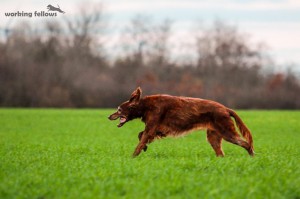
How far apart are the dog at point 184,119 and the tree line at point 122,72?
44.5 meters

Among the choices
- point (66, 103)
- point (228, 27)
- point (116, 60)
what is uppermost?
point (228, 27)

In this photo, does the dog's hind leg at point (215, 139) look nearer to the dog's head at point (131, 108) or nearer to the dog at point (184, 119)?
the dog at point (184, 119)

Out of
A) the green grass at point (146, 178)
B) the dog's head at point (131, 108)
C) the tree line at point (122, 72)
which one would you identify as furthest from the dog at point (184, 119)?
the tree line at point (122, 72)

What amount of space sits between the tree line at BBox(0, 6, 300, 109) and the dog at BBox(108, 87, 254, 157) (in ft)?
146

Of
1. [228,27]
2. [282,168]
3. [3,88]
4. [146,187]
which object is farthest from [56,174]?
[228,27]

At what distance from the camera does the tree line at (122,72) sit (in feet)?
185

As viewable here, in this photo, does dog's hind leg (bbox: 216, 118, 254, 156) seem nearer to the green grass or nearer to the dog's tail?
the dog's tail

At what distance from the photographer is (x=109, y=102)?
57.3 meters

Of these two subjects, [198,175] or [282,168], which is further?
[282,168]

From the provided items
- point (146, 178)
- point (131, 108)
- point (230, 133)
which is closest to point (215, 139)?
point (230, 133)

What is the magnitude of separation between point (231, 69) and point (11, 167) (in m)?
64.8

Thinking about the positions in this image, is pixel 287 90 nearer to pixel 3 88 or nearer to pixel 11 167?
pixel 3 88

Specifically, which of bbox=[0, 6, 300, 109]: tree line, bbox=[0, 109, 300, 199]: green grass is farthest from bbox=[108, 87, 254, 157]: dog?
bbox=[0, 6, 300, 109]: tree line

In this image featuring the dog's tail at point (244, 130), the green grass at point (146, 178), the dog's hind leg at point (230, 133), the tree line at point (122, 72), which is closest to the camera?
the green grass at point (146, 178)
